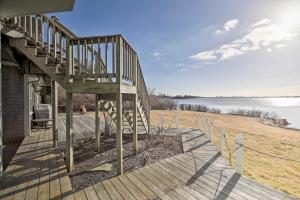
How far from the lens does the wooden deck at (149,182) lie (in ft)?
11.0

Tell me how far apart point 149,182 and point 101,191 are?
0.94 metres

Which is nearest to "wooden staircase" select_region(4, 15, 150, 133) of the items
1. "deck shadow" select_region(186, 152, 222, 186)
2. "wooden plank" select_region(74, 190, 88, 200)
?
"wooden plank" select_region(74, 190, 88, 200)

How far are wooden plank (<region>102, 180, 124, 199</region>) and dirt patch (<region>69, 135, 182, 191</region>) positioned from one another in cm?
32

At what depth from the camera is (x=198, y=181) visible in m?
3.91

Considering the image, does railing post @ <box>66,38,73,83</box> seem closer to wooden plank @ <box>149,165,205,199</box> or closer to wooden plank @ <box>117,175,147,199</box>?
wooden plank @ <box>117,175,147,199</box>

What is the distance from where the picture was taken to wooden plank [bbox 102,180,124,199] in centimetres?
332

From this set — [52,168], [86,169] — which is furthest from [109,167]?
[52,168]

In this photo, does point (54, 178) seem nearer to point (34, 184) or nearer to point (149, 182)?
point (34, 184)

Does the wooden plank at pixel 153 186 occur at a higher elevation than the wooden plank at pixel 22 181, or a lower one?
lower

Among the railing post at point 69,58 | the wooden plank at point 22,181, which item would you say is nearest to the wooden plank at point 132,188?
the wooden plank at point 22,181

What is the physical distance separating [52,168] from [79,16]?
702 centimetres

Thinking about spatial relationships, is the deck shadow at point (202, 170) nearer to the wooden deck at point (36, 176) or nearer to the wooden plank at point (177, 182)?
the wooden plank at point (177, 182)

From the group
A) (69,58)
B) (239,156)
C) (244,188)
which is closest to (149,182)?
(244,188)

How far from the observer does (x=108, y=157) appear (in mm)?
5684
